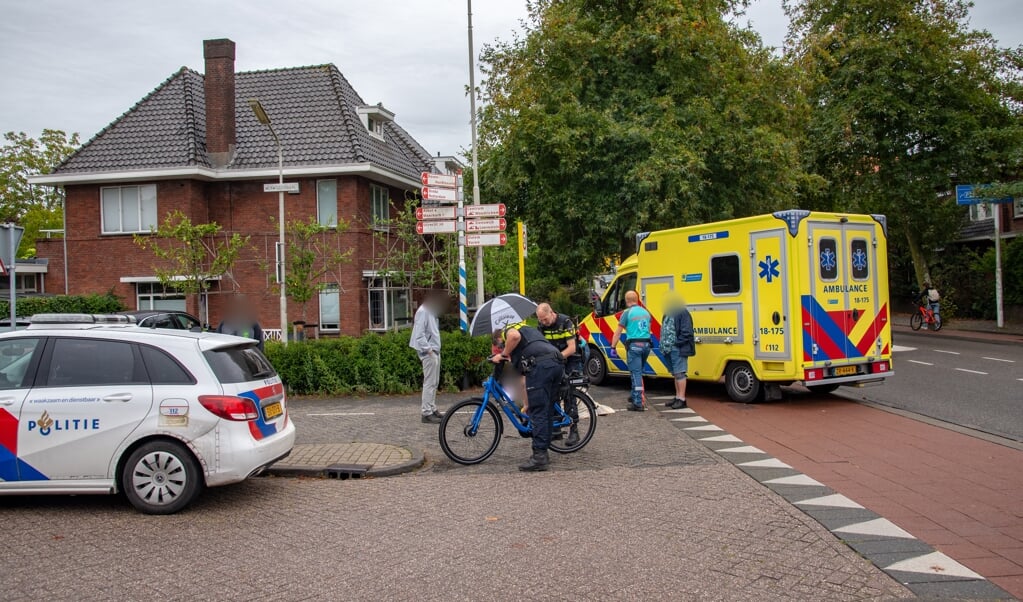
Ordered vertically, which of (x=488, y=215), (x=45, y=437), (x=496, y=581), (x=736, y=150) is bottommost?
(x=496, y=581)

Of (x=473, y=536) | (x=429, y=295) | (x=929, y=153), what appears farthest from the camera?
(x=929, y=153)

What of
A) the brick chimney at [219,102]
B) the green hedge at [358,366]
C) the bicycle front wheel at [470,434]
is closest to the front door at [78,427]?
the bicycle front wheel at [470,434]

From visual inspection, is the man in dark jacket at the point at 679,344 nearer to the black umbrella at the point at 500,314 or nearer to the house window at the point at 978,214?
the black umbrella at the point at 500,314

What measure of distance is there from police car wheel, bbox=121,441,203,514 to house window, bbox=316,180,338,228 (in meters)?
19.1

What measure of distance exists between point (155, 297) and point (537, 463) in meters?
21.3

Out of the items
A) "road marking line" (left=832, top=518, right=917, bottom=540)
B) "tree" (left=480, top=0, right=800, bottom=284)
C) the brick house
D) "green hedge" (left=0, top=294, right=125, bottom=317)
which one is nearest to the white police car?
"road marking line" (left=832, top=518, right=917, bottom=540)

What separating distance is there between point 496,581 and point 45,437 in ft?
12.8

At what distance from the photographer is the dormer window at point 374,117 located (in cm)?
2720

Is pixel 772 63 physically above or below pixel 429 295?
above

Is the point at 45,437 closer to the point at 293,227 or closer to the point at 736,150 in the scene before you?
the point at 293,227

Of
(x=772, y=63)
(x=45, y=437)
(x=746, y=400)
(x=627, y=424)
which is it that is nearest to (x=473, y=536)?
(x=45, y=437)

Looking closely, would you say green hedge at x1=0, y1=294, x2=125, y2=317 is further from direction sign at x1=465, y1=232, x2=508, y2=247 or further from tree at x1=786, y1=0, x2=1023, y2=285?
tree at x1=786, y1=0, x2=1023, y2=285

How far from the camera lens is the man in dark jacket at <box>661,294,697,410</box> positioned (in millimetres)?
11766

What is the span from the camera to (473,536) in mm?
5656
